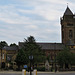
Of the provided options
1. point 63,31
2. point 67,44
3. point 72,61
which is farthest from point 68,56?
point 63,31

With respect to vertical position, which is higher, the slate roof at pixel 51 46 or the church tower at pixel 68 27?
the church tower at pixel 68 27

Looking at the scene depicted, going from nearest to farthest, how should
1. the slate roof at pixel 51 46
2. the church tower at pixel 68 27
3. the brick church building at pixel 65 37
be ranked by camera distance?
the brick church building at pixel 65 37 → the slate roof at pixel 51 46 → the church tower at pixel 68 27

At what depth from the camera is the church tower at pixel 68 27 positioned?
102062 mm

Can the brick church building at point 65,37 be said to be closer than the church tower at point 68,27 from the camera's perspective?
Yes

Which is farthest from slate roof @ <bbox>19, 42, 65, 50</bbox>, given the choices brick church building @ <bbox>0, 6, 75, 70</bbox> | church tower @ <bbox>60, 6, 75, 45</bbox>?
church tower @ <bbox>60, 6, 75, 45</bbox>

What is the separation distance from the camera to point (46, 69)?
66.7 meters

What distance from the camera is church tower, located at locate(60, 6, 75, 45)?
102062 mm

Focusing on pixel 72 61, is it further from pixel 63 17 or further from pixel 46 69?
pixel 63 17

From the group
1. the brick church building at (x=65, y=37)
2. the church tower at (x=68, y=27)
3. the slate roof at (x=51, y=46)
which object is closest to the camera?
the brick church building at (x=65, y=37)

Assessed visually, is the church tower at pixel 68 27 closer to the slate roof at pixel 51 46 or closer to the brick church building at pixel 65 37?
the brick church building at pixel 65 37

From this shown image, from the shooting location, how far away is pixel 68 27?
10312 cm

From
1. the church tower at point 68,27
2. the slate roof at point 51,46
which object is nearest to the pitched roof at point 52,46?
the slate roof at point 51,46

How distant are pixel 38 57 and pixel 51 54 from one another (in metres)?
28.9

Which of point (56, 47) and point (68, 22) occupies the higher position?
point (68, 22)
